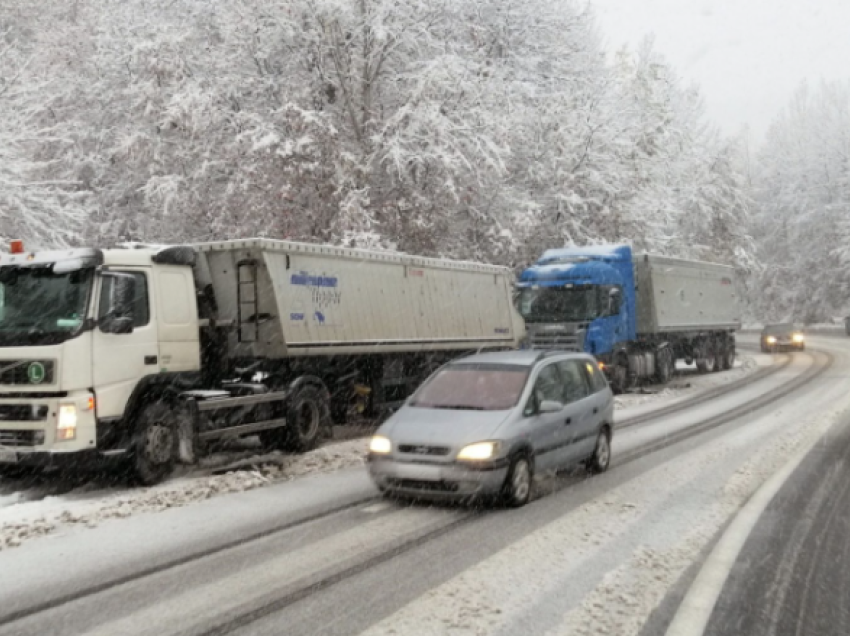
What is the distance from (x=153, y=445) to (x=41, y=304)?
80.6 inches

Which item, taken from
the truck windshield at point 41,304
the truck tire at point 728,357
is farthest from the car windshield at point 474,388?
the truck tire at point 728,357

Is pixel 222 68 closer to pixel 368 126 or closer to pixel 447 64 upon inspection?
pixel 368 126

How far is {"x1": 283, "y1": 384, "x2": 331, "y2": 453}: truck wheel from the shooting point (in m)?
13.0

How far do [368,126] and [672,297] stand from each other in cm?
1034

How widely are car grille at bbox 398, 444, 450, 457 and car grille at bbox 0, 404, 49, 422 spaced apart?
3.94m

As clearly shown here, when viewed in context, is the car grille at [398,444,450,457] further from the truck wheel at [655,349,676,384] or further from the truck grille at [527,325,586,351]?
the truck wheel at [655,349,676,384]

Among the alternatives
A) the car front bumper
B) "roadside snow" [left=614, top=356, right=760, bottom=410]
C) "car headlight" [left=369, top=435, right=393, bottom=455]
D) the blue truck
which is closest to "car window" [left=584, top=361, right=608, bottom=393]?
the car front bumper

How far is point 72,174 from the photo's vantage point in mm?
25312

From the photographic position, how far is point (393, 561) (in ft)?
23.0

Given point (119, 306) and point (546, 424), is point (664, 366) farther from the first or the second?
point (119, 306)

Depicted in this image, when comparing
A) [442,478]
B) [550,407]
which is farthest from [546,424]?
[442,478]

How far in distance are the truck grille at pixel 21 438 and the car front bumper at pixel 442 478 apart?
Answer: 3731mm

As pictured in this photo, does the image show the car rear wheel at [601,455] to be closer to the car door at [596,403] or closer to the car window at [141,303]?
the car door at [596,403]

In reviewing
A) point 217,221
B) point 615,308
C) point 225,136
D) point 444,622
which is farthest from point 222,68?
point 444,622
